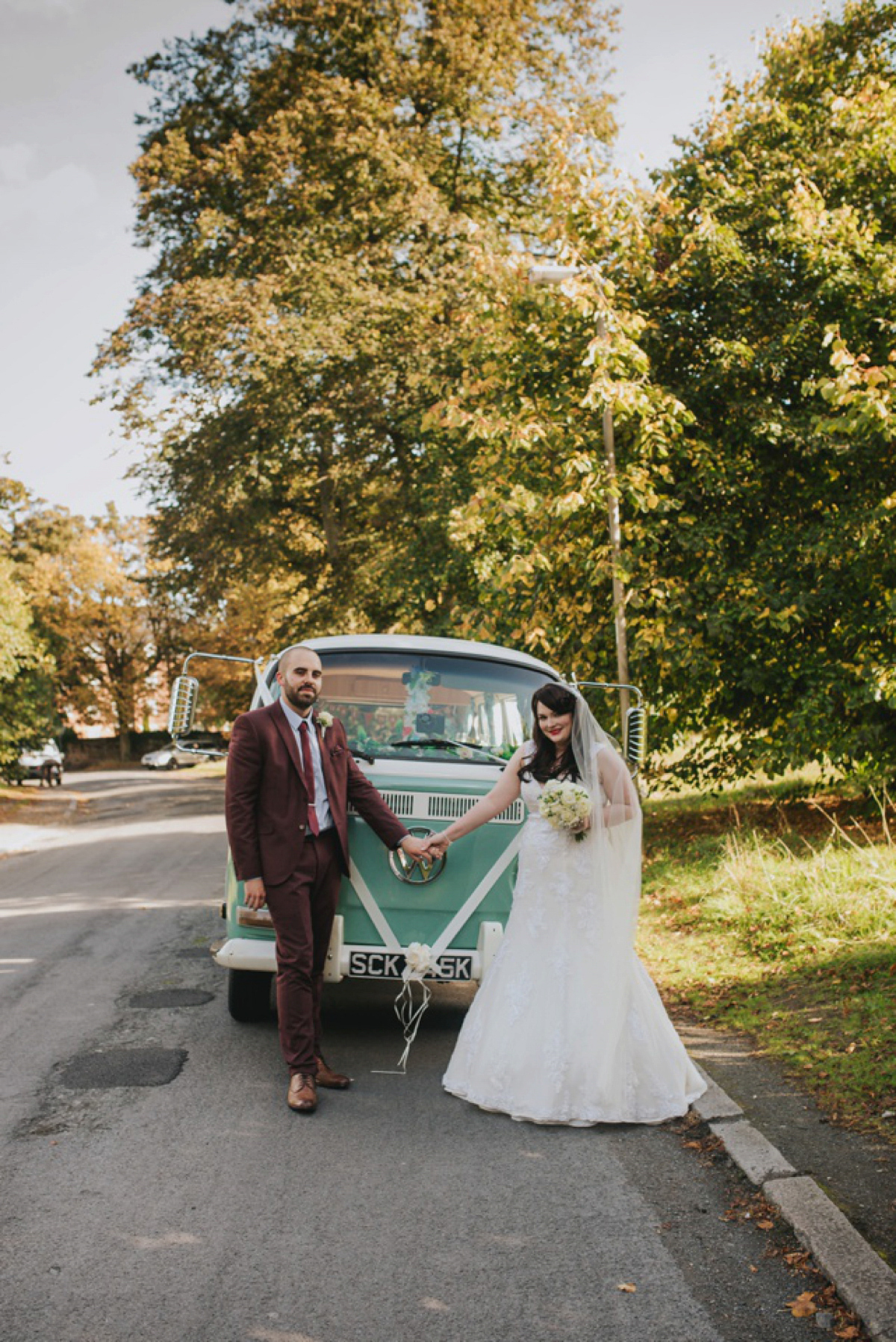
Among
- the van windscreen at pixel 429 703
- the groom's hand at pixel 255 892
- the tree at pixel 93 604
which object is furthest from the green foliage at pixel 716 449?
the tree at pixel 93 604

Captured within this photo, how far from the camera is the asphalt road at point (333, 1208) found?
11.7 feet

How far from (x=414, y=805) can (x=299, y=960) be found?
1.10 m

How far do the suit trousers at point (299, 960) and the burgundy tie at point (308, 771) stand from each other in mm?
61

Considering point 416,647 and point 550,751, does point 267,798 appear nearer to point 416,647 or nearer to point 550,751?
point 550,751

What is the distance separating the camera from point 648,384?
11828 mm

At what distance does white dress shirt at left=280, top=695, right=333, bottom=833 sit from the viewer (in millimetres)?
6070

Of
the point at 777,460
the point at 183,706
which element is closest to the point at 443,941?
the point at 183,706

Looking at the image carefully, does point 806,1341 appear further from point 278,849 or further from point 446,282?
point 446,282

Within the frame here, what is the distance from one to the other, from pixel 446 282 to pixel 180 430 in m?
6.53

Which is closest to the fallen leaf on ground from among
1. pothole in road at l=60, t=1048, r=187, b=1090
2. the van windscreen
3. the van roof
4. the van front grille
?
the van front grille

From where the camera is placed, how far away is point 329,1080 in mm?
5965

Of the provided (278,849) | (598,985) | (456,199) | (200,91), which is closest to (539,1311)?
(598,985)

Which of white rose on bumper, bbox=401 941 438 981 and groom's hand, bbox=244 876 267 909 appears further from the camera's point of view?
white rose on bumper, bbox=401 941 438 981

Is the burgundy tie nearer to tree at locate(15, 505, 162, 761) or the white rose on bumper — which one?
the white rose on bumper
